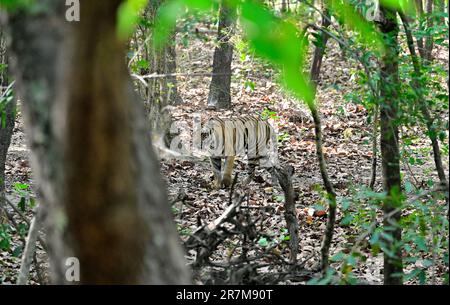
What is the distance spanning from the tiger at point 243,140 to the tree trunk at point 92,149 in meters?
8.91

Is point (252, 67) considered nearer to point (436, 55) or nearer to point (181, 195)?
point (436, 55)

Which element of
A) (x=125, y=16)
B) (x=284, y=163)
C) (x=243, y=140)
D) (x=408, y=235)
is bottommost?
(x=408, y=235)

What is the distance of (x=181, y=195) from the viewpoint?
5191mm

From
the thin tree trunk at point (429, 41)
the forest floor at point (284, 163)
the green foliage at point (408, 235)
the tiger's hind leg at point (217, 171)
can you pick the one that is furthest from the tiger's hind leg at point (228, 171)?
the thin tree trunk at point (429, 41)

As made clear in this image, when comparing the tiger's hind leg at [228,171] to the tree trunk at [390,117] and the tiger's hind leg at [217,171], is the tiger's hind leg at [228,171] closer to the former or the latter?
the tiger's hind leg at [217,171]

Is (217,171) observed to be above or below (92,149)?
below

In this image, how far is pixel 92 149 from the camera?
6.61 ft

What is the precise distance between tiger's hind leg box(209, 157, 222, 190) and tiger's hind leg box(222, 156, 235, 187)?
0.22 feet

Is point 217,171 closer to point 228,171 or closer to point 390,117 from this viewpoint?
point 228,171

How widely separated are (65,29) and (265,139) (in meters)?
9.52

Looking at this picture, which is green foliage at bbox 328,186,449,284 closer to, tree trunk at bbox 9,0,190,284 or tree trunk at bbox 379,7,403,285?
tree trunk at bbox 379,7,403,285

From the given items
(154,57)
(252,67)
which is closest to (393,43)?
Result: (154,57)

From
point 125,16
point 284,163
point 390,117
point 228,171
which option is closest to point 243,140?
point 284,163

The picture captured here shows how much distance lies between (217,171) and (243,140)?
3.89ft
